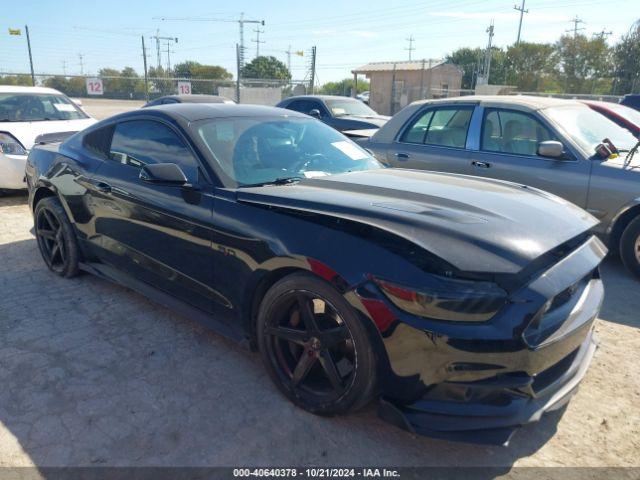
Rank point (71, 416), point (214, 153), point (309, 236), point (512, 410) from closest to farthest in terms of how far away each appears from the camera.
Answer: point (512, 410), point (309, 236), point (71, 416), point (214, 153)

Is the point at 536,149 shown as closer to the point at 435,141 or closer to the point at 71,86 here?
the point at 435,141

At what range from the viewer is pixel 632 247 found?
452 cm

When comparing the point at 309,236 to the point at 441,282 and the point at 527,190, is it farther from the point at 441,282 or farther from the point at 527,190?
the point at 527,190

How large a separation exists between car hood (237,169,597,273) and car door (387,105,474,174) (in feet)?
7.76

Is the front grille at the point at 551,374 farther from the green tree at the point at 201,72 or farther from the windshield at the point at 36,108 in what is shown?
the green tree at the point at 201,72

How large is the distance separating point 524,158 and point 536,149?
164mm

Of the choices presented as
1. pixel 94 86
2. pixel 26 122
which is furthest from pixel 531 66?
pixel 26 122

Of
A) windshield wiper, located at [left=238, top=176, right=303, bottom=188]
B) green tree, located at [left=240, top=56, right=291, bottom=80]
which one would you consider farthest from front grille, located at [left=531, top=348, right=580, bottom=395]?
green tree, located at [left=240, top=56, right=291, bottom=80]

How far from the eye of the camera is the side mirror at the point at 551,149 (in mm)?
4738

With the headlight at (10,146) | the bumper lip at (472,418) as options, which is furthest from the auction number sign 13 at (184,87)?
the bumper lip at (472,418)

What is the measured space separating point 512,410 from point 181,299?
6.92ft

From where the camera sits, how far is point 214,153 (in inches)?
121

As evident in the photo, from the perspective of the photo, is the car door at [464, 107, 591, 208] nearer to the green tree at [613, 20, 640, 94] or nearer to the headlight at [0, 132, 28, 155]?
the headlight at [0, 132, 28, 155]

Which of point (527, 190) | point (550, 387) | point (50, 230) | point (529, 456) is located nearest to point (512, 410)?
point (550, 387)
